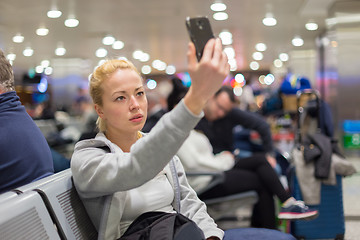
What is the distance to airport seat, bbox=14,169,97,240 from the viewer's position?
142cm

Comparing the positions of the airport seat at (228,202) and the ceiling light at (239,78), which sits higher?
the airport seat at (228,202)

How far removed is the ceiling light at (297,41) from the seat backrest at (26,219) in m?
14.4

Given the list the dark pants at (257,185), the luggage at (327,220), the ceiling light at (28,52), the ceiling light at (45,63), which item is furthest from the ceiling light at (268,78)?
the luggage at (327,220)

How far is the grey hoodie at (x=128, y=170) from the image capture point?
3.66 ft

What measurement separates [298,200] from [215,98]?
150 centimetres

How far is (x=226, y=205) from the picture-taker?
3.82 meters

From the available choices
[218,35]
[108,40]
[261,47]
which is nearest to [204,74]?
[218,35]

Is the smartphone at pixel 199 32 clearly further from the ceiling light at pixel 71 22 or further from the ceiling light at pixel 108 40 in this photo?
the ceiling light at pixel 108 40

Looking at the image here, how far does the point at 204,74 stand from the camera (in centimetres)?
108

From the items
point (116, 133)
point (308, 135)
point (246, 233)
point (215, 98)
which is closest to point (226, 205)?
point (308, 135)

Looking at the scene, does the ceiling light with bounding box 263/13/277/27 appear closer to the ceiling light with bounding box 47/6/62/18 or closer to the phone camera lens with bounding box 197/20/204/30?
the ceiling light with bounding box 47/6/62/18

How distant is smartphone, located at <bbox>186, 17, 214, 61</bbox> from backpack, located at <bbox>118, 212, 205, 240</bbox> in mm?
563

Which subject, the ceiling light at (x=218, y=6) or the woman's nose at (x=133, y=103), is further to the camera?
the ceiling light at (x=218, y=6)

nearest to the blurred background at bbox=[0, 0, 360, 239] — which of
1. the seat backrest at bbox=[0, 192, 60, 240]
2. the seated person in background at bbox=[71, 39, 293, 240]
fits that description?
the seated person in background at bbox=[71, 39, 293, 240]
